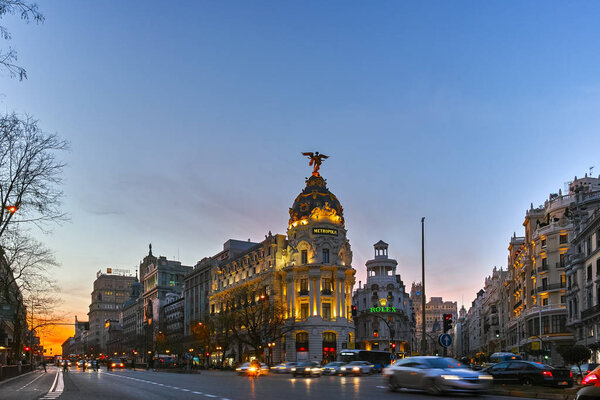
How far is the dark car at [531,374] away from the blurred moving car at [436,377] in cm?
924

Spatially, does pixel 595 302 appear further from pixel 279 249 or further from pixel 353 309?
pixel 279 249

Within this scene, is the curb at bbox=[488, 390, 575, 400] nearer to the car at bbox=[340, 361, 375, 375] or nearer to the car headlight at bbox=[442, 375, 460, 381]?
the car headlight at bbox=[442, 375, 460, 381]

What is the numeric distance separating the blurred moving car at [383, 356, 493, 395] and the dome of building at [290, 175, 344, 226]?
71229mm

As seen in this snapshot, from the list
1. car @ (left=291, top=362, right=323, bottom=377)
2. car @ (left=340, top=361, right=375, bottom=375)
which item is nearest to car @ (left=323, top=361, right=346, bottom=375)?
car @ (left=340, top=361, right=375, bottom=375)

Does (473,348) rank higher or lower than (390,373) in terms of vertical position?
lower

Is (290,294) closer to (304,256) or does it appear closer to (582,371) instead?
(304,256)

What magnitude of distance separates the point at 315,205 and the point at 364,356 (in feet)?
89.5

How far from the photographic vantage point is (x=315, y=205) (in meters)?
95.7

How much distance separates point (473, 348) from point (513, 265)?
9667 cm

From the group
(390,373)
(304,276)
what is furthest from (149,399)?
(304,276)

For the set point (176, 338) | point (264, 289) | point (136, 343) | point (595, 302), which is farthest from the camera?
point (136, 343)

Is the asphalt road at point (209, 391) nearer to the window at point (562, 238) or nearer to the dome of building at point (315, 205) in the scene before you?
the window at point (562, 238)

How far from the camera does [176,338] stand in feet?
456

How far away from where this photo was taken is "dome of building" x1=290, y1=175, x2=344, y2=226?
313 ft
